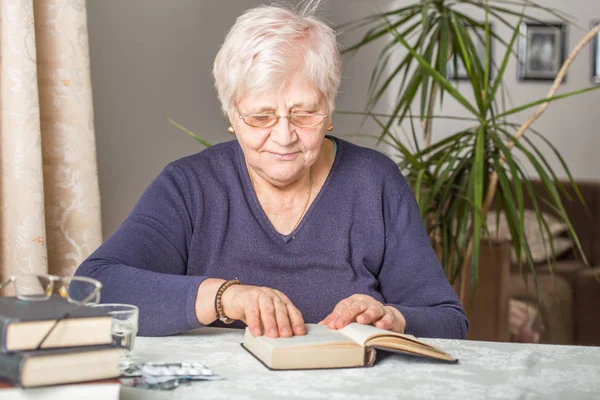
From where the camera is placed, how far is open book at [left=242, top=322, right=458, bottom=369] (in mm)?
1196

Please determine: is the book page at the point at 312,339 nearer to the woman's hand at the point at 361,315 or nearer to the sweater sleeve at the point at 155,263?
the woman's hand at the point at 361,315

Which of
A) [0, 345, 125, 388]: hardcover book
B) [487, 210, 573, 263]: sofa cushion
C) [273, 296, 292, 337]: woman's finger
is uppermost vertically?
[0, 345, 125, 388]: hardcover book

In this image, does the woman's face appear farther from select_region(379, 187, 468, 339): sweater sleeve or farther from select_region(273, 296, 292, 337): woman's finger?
select_region(273, 296, 292, 337): woman's finger

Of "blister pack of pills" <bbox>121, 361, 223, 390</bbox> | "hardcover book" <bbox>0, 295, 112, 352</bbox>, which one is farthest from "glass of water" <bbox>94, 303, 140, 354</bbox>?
"hardcover book" <bbox>0, 295, 112, 352</bbox>

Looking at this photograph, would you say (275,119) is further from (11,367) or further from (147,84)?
(147,84)

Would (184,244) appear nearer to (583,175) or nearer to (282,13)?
(282,13)

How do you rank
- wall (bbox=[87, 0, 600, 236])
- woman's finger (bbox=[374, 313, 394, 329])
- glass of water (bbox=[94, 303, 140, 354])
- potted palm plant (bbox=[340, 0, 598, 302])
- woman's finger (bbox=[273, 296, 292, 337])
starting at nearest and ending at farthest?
glass of water (bbox=[94, 303, 140, 354]), woman's finger (bbox=[273, 296, 292, 337]), woman's finger (bbox=[374, 313, 394, 329]), potted palm plant (bbox=[340, 0, 598, 302]), wall (bbox=[87, 0, 600, 236])

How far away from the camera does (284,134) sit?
1.69 meters

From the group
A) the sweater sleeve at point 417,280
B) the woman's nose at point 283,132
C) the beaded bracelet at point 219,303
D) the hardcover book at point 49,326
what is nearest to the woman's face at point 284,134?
the woman's nose at point 283,132

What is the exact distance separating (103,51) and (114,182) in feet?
1.46

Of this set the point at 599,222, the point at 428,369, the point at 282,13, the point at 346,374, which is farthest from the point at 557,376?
the point at 599,222

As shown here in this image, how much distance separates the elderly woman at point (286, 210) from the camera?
168 cm

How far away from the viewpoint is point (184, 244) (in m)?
1.79

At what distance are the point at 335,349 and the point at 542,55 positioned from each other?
16.5 feet
